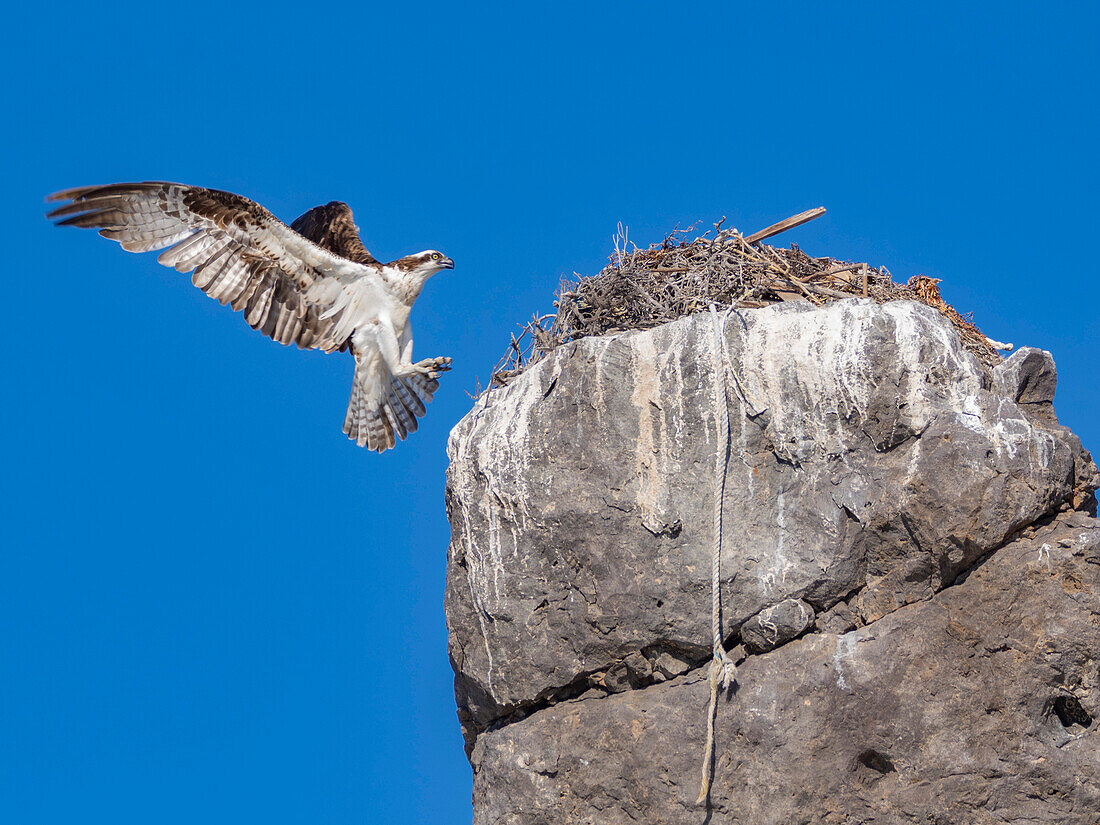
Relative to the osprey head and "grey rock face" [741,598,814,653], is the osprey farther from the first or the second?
"grey rock face" [741,598,814,653]

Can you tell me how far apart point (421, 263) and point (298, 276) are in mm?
856

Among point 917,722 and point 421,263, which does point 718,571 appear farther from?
point 421,263

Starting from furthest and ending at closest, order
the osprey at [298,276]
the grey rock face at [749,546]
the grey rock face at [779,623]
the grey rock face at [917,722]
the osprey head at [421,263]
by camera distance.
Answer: the osprey head at [421,263], the osprey at [298,276], the grey rock face at [779,623], the grey rock face at [749,546], the grey rock face at [917,722]

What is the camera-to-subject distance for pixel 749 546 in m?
5.50

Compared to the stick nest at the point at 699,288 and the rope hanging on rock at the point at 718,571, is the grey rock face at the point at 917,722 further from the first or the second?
the stick nest at the point at 699,288

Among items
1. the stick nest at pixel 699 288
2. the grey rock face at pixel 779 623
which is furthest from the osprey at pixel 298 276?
the grey rock face at pixel 779 623

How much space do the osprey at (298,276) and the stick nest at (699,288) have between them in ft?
4.62

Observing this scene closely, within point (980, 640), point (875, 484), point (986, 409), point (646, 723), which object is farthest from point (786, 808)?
point (986, 409)

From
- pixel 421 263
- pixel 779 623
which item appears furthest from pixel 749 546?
pixel 421 263

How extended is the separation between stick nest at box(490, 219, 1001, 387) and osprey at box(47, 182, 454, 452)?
1.41m

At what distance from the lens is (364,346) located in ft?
26.6

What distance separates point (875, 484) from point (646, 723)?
5.26ft

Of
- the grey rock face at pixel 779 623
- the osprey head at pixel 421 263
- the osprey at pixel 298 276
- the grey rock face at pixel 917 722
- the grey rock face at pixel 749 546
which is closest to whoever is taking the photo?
the grey rock face at pixel 917 722

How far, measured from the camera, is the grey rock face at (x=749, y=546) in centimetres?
518
